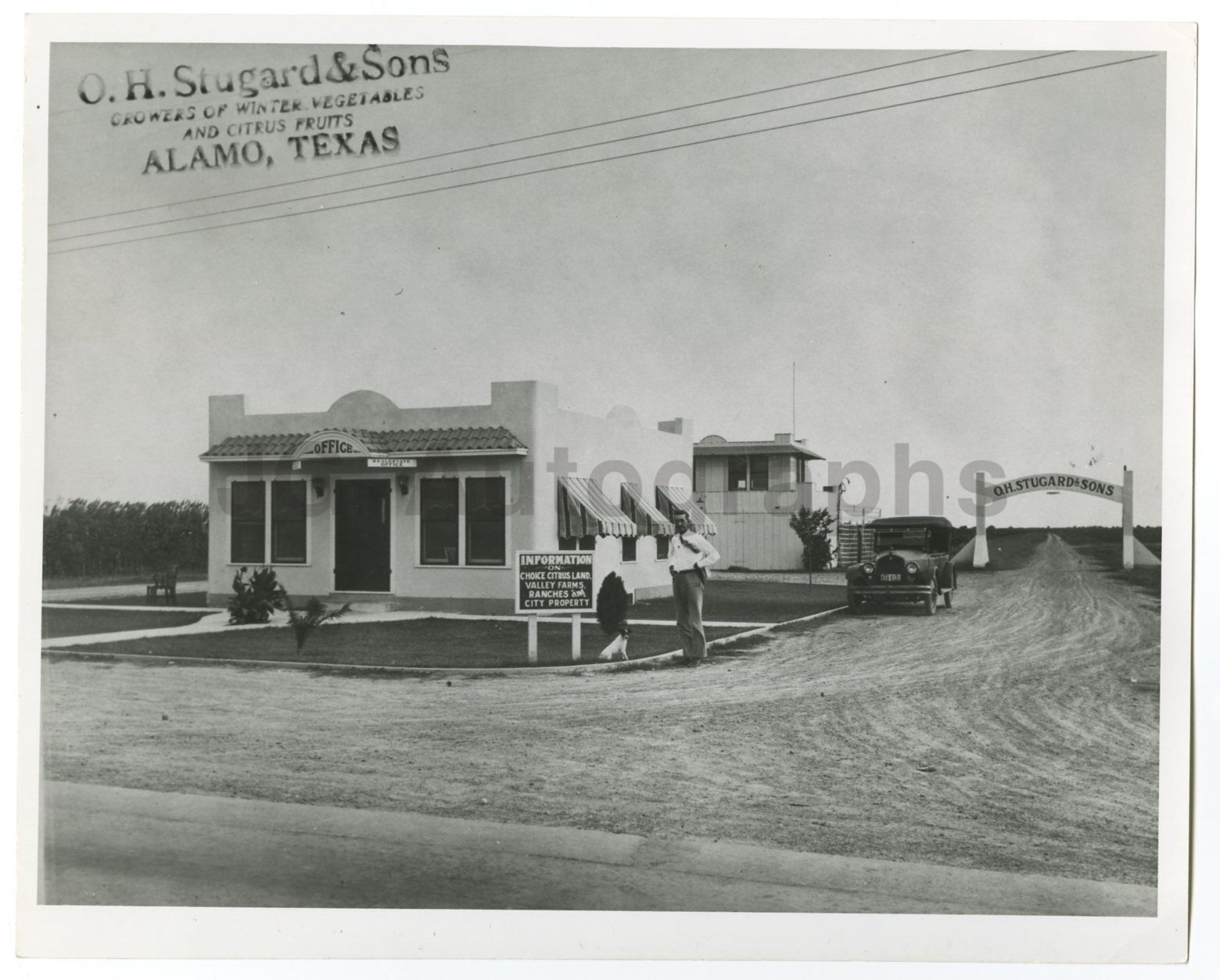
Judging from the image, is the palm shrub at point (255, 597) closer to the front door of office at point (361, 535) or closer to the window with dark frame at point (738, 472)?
the front door of office at point (361, 535)

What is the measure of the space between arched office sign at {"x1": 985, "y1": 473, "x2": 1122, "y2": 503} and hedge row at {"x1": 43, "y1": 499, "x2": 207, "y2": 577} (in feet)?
20.9

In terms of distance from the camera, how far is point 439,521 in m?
8.12

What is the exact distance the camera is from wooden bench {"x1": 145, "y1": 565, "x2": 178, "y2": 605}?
764 centimetres

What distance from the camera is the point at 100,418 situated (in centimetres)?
712

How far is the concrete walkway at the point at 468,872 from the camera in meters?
5.86

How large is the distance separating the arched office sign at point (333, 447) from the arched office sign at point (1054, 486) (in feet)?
16.5

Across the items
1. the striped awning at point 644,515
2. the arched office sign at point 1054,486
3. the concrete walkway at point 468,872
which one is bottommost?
the concrete walkway at point 468,872

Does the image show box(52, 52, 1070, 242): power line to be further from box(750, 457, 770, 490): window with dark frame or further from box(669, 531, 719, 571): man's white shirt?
box(669, 531, 719, 571): man's white shirt

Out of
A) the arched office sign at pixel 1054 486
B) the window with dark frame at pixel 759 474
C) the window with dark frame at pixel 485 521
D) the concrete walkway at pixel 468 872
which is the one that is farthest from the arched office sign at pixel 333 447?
the arched office sign at pixel 1054 486

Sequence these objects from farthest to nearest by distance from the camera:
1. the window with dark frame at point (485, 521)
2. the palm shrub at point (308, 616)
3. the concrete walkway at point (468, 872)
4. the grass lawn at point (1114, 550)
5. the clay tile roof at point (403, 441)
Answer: the window with dark frame at point (485, 521), the palm shrub at point (308, 616), the clay tile roof at point (403, 441), the grass lawn at point (1114, 550), the concrete walkway at point (468, 872)

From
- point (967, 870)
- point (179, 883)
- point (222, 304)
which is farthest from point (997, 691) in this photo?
point (222, 304)

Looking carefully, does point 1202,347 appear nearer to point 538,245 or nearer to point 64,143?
point 538,245

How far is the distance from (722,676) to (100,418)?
5289mm

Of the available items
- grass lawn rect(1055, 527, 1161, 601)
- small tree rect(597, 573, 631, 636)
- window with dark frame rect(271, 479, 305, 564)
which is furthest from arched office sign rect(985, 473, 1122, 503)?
window with dark frame rect(271, 479, 305, 564)
